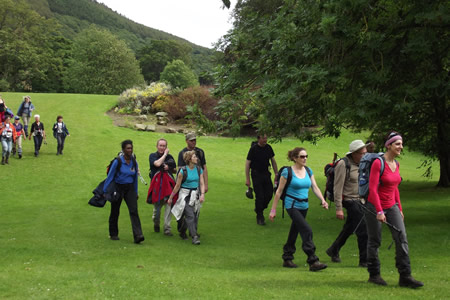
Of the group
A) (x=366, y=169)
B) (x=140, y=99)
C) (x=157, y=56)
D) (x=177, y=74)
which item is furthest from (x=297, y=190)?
(x=157, y=56)

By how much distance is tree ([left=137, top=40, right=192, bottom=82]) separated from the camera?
125500 mm

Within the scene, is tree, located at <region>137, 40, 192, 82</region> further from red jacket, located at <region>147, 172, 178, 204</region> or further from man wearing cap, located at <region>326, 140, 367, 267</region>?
man wearing cap, located at <region>326, 140, 367, 267</region>

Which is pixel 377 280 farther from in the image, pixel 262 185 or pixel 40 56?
pixel 40 56

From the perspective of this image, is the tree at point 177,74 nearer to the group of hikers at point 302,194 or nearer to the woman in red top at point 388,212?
the group of hikers at point 302,194

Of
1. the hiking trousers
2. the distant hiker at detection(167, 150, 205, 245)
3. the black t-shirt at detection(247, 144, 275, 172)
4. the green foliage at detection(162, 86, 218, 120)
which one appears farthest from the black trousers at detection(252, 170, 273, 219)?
the green foliage at detection(162, 86, 218, 120)

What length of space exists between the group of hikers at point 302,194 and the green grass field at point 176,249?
0.33 m

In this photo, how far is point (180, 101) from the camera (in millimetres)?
38812

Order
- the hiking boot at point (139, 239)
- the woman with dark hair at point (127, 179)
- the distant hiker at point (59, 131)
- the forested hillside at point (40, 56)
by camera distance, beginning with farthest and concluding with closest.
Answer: the forested hillside at point (40, 56), the distant hiker at point (59, 131), the hiking boot at point (139, 239), the woman with dark hair at point (127, 179)

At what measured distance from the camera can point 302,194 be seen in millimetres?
8195

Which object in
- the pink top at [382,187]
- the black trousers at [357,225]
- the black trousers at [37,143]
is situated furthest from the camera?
the black trousers at [37,143]

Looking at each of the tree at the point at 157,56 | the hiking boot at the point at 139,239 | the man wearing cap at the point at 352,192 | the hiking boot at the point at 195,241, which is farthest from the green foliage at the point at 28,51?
the man wearing cap at the point at 352,192

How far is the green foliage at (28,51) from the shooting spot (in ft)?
249

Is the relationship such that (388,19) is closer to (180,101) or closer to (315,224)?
(315,224)

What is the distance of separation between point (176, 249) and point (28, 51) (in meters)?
73.6
